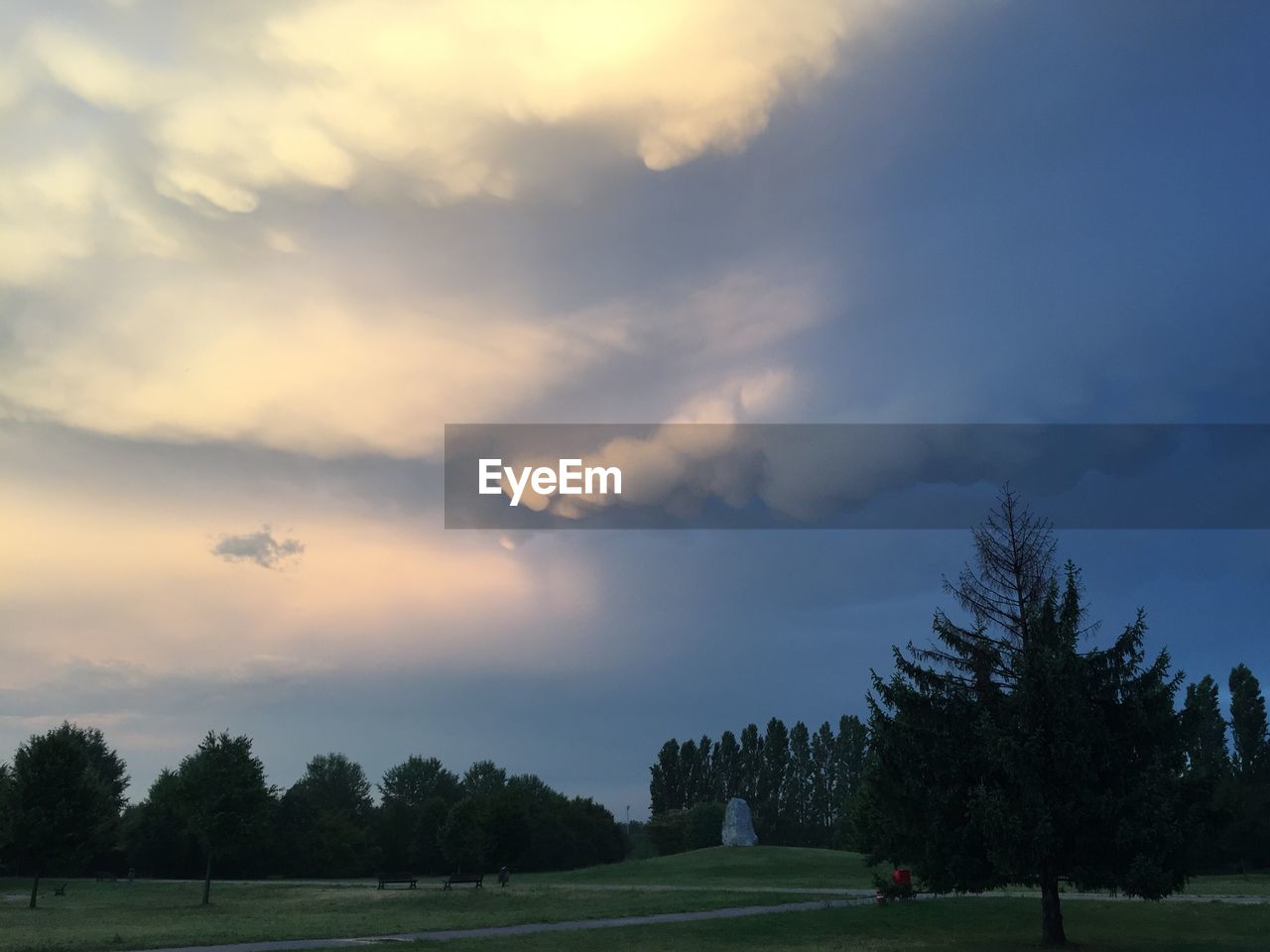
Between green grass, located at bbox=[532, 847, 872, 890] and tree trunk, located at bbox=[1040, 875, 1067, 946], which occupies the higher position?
tree trunk, located at bbox=[1040, 875, 1067, 946]

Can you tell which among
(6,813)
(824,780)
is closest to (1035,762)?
(6,813)

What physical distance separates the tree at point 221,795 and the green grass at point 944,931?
2493cm

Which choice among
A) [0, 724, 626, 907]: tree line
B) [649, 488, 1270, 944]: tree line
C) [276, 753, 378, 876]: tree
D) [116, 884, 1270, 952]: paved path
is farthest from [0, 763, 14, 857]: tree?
[276, 753, 378, 876]: tree

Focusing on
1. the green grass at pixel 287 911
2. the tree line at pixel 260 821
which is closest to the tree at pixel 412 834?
the tree line at pixel 260 821

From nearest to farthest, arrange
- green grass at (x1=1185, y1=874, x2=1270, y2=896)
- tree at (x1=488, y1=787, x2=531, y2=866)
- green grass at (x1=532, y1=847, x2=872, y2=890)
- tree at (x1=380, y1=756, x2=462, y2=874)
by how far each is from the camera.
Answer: green grass at (x1=1185, y1=874, x2=1270, y2=896)
green grass at (x1=532, y1=847, x2=872, y2=890)
tree at (x1=488, y1=787, x2=531, y2=866)
tree at (x1=380, y1=756, x2=462, y2=874)

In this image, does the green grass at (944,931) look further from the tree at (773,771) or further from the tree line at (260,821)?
the tree at (773,771)

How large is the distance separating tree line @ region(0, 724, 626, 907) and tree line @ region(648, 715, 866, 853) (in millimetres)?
20365

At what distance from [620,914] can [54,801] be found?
28615 millimetres

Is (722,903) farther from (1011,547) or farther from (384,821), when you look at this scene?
(384,821)

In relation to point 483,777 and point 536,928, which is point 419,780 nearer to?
point 483,777

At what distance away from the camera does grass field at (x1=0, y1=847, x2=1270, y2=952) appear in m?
28.5

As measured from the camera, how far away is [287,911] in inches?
1618

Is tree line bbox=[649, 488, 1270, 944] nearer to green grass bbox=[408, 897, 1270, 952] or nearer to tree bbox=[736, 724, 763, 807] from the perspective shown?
green grass bbox=[408, 897, 1270, 952]

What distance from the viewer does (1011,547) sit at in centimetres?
3005
